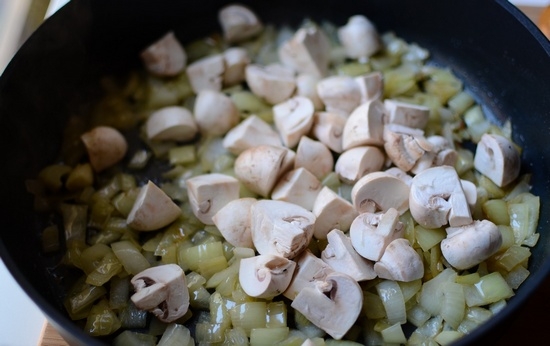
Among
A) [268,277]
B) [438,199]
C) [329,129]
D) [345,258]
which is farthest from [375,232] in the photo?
[329,129]

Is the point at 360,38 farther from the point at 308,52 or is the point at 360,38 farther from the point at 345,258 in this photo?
the point at 345,258

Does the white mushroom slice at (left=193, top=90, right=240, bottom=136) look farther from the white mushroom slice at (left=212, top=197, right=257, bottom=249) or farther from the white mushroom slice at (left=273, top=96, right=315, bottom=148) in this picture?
the white mushroom slice at (left=212, top=197, right=257, bottom=249)

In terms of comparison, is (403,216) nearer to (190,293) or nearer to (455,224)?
(455,224)

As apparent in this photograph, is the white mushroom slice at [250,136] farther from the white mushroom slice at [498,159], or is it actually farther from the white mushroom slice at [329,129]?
the white mushroom slice at [498,159]

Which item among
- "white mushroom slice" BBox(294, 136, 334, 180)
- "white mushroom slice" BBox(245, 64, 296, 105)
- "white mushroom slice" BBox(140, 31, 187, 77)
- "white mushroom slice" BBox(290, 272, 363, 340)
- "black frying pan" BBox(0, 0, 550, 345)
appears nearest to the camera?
"white mushroom slice" BBox(290, 272, 363, 340)

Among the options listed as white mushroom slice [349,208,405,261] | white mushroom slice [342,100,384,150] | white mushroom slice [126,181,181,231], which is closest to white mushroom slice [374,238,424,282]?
white mushroom slice [349,208,405,261]

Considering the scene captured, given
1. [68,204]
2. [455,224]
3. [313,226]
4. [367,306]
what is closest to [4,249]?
[68,204]

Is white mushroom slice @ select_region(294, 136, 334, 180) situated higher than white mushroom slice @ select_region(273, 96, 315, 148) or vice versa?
white mushroom slice @ select_region(273, 96, 315, 148)
